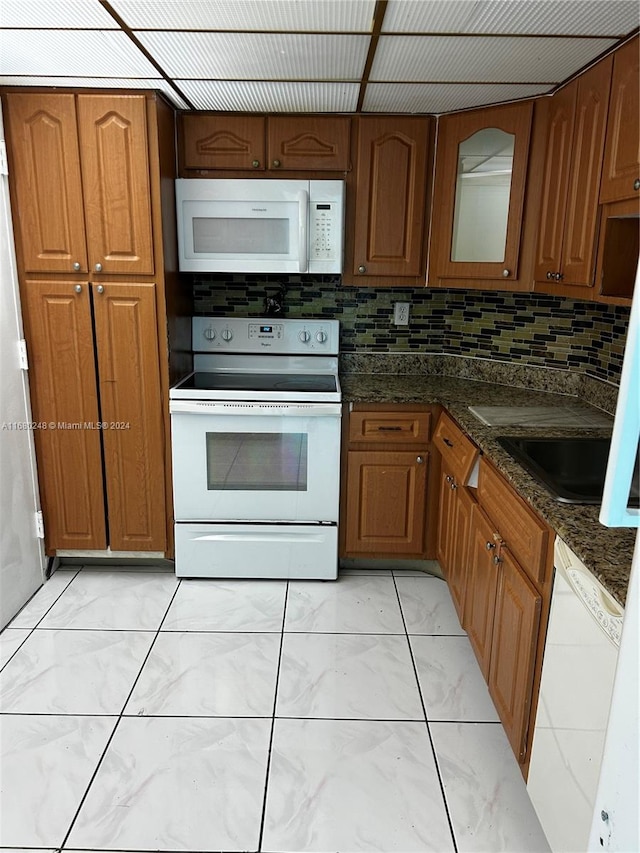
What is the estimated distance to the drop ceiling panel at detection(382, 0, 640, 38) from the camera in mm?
1600

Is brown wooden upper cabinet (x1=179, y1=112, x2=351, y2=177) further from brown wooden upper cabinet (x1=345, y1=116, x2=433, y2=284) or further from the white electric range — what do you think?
the white electric range

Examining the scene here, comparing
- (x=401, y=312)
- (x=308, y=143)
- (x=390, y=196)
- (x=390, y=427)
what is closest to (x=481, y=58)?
(x=390, y=196)

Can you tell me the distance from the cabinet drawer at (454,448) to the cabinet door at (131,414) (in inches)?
47.6

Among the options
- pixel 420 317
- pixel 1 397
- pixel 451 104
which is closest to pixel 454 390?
pixel 420 317

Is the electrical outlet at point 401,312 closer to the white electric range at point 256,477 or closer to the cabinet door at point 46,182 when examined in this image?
the white electric range at point 256,477

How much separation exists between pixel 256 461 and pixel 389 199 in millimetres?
1308

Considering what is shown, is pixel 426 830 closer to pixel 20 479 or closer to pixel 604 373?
pixel 604 373

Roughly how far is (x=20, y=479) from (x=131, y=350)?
2.35ft

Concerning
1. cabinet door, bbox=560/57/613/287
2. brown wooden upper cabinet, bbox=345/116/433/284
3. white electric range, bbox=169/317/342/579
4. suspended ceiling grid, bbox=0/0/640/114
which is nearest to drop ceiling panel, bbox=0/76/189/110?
suspended ceiling grid, bbox=0/0/640/114

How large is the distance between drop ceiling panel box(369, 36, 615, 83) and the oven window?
1.44 m

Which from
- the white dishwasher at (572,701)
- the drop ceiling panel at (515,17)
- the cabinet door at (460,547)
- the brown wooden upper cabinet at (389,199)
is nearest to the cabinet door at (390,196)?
the brown wooden upper cabinet at (389,199)

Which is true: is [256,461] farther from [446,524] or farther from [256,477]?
[446,524]

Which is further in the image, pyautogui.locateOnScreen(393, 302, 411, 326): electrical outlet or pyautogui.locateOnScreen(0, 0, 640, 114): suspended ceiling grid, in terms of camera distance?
pyautogui.locateOnScreen(393, 302, 411, 326): electrical outlet

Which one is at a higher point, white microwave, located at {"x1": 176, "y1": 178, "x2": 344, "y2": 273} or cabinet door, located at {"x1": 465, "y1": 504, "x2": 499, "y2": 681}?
white microwave, located at {"x1": 176, "y1": 178, "x2": 344, "y2": 273}
